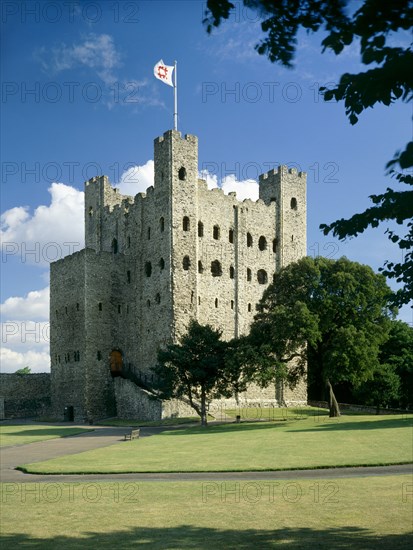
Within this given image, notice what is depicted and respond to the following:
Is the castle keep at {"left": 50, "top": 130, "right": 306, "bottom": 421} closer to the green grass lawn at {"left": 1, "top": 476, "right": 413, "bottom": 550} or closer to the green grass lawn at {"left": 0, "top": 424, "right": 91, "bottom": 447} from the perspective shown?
the green grass lawn at {"left": 0, "top": 424, "right": 91, "bottom": 447}

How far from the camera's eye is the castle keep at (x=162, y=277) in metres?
48.5

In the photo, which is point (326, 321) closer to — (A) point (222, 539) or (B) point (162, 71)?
(B) point (162, 71)

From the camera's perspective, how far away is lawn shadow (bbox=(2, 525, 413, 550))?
384 inches

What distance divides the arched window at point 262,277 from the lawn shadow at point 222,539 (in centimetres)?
4403

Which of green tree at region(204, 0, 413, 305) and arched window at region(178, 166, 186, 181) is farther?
arched window at region(178, 166, 186, 181)

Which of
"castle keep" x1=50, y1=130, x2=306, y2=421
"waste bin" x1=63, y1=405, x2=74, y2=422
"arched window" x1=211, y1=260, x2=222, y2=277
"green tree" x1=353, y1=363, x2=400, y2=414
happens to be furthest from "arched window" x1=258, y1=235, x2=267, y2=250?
"waste bin" x1=63, y1=405, x2=74, y2=422

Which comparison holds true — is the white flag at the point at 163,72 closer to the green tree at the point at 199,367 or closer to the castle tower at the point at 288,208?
the castle tower at the point at 288,208

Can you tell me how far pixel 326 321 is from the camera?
39594 millimetres

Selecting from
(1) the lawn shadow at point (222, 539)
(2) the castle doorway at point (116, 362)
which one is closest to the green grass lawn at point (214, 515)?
(1) the lawn shadow at point (222, 539)

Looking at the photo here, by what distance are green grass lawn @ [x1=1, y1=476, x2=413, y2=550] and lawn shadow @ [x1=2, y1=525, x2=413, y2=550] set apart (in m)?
0.02

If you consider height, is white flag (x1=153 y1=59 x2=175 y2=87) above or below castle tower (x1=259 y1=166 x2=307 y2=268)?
above

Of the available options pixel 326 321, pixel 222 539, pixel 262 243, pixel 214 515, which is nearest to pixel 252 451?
pixel 214 515

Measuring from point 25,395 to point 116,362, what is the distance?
1226cm

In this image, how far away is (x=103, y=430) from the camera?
39.6m
